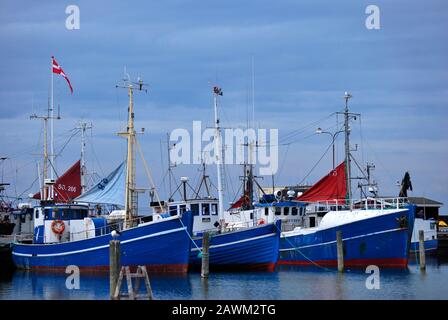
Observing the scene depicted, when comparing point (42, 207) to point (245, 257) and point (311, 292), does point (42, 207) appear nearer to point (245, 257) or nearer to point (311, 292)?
point (245, 257)

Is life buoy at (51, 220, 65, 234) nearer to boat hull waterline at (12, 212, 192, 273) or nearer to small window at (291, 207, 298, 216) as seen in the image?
boat hull waterline at (12, 212, 192, 273)

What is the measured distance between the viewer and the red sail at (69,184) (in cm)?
6146

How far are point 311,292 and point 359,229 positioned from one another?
14.0 metres

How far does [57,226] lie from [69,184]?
1281 centimetres

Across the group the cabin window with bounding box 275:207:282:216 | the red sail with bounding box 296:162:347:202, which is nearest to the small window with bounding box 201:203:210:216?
the cabin window with bounding box 275:207:282:216

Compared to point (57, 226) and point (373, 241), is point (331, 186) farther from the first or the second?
point (57, 226)

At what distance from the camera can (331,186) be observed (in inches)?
2411

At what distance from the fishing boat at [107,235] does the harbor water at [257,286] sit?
101 cm

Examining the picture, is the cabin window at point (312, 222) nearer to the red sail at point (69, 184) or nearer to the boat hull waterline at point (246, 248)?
the boat hull waterline at point (246, 248)

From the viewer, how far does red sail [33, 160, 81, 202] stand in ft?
202

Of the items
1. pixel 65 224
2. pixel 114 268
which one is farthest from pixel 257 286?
pixel 65 224

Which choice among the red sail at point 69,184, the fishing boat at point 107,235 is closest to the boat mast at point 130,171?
the fishing boat at point 107,235

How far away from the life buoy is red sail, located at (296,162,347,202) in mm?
19588
